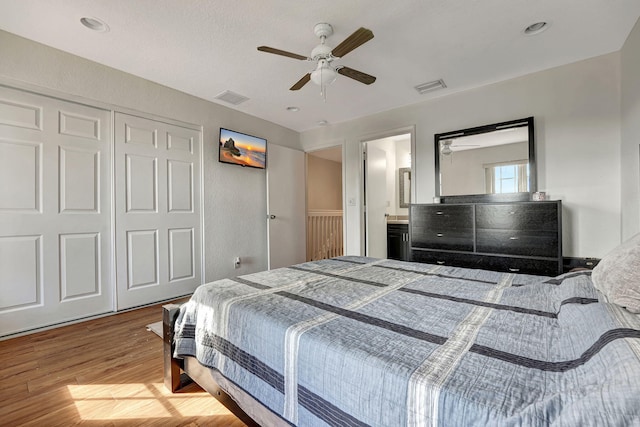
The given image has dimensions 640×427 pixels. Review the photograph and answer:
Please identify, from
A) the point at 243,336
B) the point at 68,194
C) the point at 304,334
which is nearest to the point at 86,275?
the point at 68,194

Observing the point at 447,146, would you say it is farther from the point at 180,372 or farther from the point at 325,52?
the point at 180,372

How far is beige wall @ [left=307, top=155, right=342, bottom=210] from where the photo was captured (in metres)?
5.81

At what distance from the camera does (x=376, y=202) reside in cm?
434

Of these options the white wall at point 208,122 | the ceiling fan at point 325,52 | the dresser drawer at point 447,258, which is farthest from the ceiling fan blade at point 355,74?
the white wall at point 208,122

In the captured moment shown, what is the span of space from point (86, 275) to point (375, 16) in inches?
129

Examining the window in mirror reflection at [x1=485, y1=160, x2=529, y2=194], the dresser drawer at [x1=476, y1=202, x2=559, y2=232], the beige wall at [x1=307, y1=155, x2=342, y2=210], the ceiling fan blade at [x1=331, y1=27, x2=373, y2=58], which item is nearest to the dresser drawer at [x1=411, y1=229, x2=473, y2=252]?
the dresser drawer at [x1=476, y1=202, x2=559, y2=232]

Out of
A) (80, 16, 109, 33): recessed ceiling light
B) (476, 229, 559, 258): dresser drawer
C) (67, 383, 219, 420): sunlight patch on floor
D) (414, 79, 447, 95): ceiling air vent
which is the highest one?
(80, 16, 109, 33): recessed ceiling light

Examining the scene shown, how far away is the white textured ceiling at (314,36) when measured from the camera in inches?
75.4

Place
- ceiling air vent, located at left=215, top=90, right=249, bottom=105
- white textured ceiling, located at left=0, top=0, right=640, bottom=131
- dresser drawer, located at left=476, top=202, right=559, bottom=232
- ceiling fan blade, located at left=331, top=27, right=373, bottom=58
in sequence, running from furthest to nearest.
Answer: ceiling air vent, located at left=215, top=90, right=249, bottom=105, dresser drawer, located at left=476, top=202, right=559, bottom=232, white textured ceiling, located at left=0, top=0, right=640, bottom=131, ceiling fan blade, located at left=331, top=27, right=373, bottom=58

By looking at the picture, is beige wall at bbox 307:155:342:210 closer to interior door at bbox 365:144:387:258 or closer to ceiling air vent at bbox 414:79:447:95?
interior door at bbox 365:144:387:258

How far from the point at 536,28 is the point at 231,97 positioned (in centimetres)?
298

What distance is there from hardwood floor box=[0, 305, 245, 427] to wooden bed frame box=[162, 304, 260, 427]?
0.21ft

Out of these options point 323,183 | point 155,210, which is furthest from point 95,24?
point 323,183

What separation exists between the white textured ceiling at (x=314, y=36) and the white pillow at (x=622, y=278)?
1.78m
